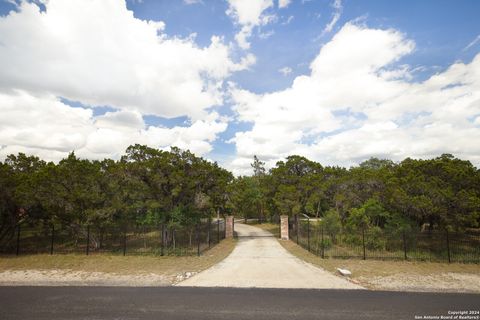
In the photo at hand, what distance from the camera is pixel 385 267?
39.6ft

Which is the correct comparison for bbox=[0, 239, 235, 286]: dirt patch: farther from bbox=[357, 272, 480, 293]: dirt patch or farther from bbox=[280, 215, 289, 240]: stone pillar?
→ bbox=[280, 215, 289, 240]: stone pillar

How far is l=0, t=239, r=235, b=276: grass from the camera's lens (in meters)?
11.8

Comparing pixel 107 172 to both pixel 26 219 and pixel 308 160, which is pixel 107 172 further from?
pixel 308 160

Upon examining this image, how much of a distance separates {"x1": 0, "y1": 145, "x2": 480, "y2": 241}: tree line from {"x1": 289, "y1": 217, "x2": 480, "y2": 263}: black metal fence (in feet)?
3.08

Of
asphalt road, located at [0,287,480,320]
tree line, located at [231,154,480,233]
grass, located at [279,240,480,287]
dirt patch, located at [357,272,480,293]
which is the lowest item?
grass, located at [279,240,480,287]

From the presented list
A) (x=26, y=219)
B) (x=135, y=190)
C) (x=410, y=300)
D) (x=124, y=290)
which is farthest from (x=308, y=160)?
(x=26, y=219)

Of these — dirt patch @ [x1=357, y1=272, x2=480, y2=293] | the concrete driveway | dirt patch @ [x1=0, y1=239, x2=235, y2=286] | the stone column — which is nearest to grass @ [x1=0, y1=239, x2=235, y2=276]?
dirt patch @ [x1=0, y1=239, x2=235, y2=286]

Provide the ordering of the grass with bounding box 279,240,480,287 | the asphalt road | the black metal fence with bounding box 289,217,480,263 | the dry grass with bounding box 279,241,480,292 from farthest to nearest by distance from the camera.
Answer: the black metal fence with bounding box 289,217,480,263 < the grass with bounding box 279,240,480,287 < the dry grass with bounding box 279,241,480,292 < the asphalt road

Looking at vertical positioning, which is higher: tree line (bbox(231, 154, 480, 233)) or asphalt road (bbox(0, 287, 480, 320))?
tree line (bbox(231, 154, 480, 233))

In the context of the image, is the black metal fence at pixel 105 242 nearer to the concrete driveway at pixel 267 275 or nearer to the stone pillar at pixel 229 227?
the stone pillar at pixel 229 227

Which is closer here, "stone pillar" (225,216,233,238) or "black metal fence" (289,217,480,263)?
"black metal fence" (289,217,480,263)

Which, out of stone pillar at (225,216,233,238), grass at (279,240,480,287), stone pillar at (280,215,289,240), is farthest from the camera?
stone pillar at (225,216,233,238)

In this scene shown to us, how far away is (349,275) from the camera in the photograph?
10594 mm

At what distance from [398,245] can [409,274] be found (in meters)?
6.32
